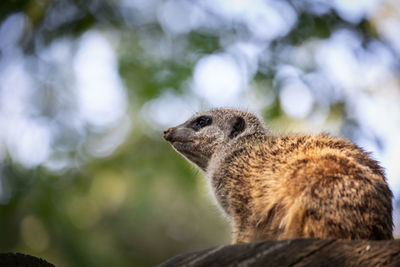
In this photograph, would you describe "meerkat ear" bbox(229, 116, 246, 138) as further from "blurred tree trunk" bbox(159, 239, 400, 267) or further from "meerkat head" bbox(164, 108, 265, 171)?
"blurred tree trunk" bbox(159, 239, 400, 267)

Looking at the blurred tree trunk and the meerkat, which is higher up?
the meerkat

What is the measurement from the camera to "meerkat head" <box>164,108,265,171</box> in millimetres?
6383

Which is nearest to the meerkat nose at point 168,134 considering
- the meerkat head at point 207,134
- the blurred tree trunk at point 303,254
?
the meerkat head at point 207,134

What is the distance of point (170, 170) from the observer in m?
10.7

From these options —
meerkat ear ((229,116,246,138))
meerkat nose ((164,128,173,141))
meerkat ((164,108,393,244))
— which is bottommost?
meerkat ((164,108,393,244))

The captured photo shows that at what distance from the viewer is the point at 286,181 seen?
4602 millimetres

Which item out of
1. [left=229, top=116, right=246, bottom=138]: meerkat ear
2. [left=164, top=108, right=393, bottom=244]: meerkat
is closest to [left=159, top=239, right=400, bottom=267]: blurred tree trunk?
[left=164, top=108, right=393, bottom=244]: meerkat

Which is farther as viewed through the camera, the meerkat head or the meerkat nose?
the meerkat nose

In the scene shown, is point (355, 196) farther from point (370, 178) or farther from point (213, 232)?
point (213, 232)

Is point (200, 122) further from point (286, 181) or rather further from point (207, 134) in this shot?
point (286, 181)

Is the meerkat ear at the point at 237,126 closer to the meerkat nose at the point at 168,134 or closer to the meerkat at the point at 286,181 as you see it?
the meerkat at the point at 286,181

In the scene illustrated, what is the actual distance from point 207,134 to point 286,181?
2.01 m

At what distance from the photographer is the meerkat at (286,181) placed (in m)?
4.12

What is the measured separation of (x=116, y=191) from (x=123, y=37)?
304 cm
